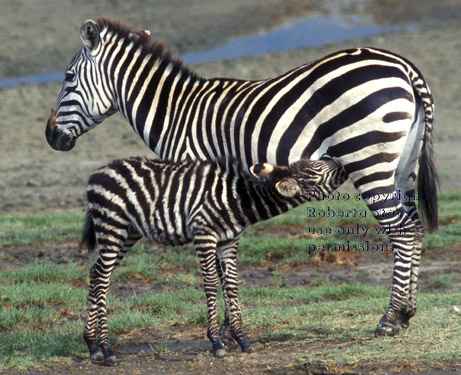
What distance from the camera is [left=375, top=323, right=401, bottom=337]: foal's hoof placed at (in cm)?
659

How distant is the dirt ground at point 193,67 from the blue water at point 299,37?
489 mm

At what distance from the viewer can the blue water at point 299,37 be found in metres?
26.2

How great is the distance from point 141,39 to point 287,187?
2.64 m

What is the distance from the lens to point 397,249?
21.9 feet

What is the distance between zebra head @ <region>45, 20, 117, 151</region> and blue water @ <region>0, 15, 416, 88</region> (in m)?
16.4

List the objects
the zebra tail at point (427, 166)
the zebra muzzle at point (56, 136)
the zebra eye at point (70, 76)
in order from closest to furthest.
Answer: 1. the zebra tail at point (427, 166)
2. the zebra eye at point (70, 76)
3. the zebra muzzle at point (56, 136)

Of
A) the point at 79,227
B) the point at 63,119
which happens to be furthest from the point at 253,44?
the point at 63,119

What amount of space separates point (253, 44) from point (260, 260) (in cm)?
1838

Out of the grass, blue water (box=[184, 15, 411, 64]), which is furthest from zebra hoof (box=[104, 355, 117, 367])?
blue water (box=[184, 15, 411, 64])

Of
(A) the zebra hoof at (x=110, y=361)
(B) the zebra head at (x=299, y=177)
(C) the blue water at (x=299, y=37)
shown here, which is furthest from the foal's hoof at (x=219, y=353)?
(C) the blue water at (x=299, y=37)

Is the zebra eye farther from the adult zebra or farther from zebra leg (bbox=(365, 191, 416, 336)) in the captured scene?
zebra leg (bbox=(365, 191, 416, 336))

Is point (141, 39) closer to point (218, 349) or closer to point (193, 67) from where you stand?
point (218, 349)

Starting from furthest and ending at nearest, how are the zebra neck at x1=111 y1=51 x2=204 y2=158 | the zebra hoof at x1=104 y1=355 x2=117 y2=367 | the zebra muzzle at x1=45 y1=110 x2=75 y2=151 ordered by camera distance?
1. the zebra muzzle at x1=45 y1=110 x2=75 y2=151
2. the zebra neck at x1=111 y1=51 x2=204 y2=158
3. the zebra hoof at x1=104 y1=355 x2=117 y2=367

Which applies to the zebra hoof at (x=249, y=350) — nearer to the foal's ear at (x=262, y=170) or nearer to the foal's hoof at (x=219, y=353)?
the foal's hoof at (x=219, y=353)
